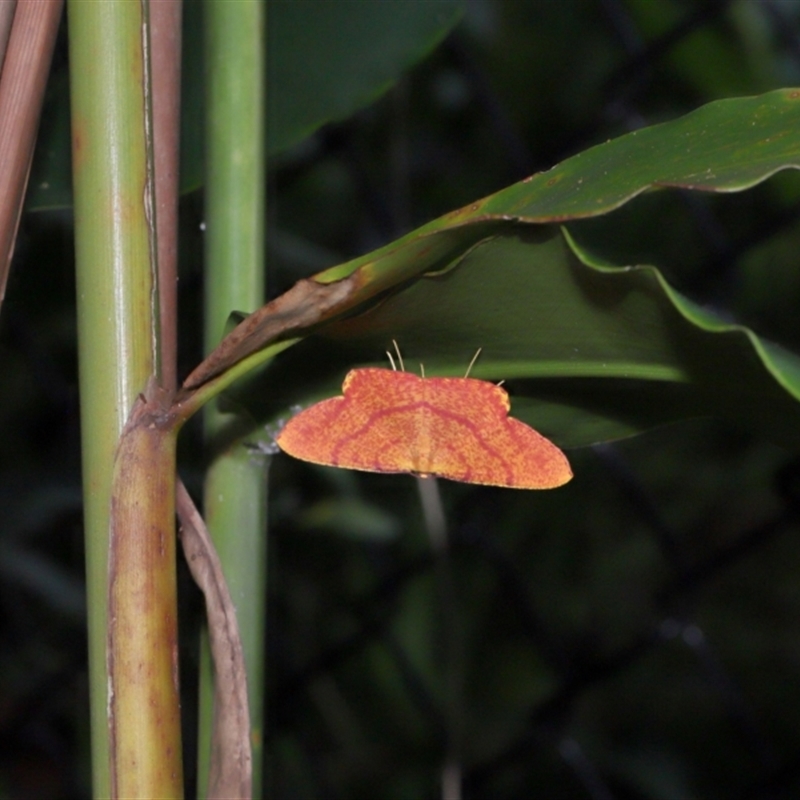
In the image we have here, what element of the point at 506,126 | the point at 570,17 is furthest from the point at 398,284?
the point at 570,17

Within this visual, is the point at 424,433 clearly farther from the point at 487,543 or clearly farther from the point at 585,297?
the point at 487,543

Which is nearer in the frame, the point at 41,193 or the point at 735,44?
the point at 41,193

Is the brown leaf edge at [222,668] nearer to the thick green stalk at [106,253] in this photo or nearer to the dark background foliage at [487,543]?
the thick green stalk at [106,253]

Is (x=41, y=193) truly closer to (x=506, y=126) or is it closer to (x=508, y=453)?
(x=508, y=453)

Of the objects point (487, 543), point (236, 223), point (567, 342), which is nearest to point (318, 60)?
point (236, 223)

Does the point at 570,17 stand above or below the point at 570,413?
above

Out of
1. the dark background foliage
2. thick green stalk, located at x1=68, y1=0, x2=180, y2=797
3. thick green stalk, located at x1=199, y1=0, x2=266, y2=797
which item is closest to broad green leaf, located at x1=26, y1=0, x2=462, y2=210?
thick green stalk, located at x1=199, y1=0, x2=266, y2=797
